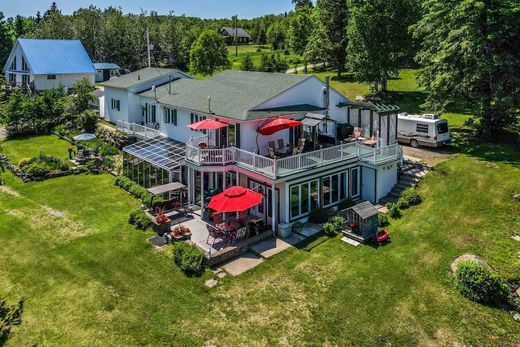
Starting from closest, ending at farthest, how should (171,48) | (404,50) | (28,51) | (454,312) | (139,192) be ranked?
(454,312) < (139,192) < (404,50) < (28,51) < (171,48)

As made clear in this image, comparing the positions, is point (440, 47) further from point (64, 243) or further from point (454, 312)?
point (64, 243)

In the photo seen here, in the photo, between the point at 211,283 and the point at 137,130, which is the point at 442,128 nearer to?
the point at 211,283

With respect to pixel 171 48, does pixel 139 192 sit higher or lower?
lower

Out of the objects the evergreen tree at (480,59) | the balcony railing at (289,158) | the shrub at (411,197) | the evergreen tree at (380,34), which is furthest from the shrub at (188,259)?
the evergreen tree at (380,34)

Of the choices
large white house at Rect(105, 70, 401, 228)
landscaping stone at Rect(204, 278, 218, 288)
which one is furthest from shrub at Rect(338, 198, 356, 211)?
landscaping stone at Rect(204, 278, 218, 288)

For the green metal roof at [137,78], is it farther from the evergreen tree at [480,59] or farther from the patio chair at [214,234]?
the evergreen tree at [480,59]

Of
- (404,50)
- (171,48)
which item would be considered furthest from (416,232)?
(171,48)

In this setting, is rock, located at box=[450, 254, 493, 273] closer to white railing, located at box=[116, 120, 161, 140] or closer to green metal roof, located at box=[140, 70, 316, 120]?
green metal roof, located at box=[140, 70, 316, 120]
